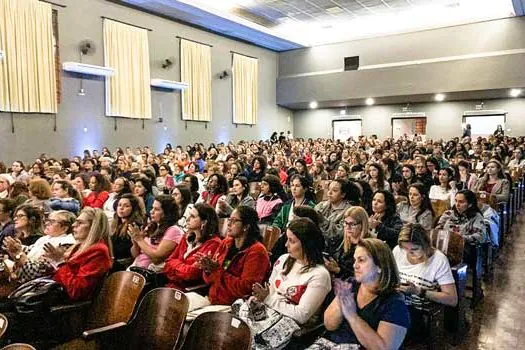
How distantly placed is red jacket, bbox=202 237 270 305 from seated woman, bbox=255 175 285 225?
1952 millimetres

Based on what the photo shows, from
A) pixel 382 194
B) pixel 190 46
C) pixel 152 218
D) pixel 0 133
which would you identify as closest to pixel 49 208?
pixel 152 218

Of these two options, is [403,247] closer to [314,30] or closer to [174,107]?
[174,107]

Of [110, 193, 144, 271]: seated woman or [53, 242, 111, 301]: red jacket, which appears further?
[110, 193, 144, 271]: seated woman

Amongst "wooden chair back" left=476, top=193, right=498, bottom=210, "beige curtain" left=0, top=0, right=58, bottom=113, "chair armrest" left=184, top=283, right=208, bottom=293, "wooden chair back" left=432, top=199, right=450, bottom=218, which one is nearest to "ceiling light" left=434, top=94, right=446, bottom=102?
"wooden chair back" left=476, top=193, right=498, bottom=210

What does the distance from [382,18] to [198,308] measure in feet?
46.1

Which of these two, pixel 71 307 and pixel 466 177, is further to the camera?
pixel 466 177

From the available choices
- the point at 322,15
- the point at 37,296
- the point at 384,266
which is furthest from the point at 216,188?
the point at 322,15

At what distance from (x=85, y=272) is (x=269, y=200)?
2.45 meters

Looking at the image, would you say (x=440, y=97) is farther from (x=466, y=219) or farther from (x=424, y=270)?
(x=424, y=270)

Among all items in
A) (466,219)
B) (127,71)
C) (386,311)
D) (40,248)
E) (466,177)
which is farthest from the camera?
(127,71)

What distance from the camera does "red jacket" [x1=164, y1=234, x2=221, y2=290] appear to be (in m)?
2.89

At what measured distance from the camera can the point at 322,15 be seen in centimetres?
1427

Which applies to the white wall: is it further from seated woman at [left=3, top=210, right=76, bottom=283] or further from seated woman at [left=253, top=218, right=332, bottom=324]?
seated woman at [left=3, top=210, right=76, bottom=283]

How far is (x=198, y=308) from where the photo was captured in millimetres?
2605
